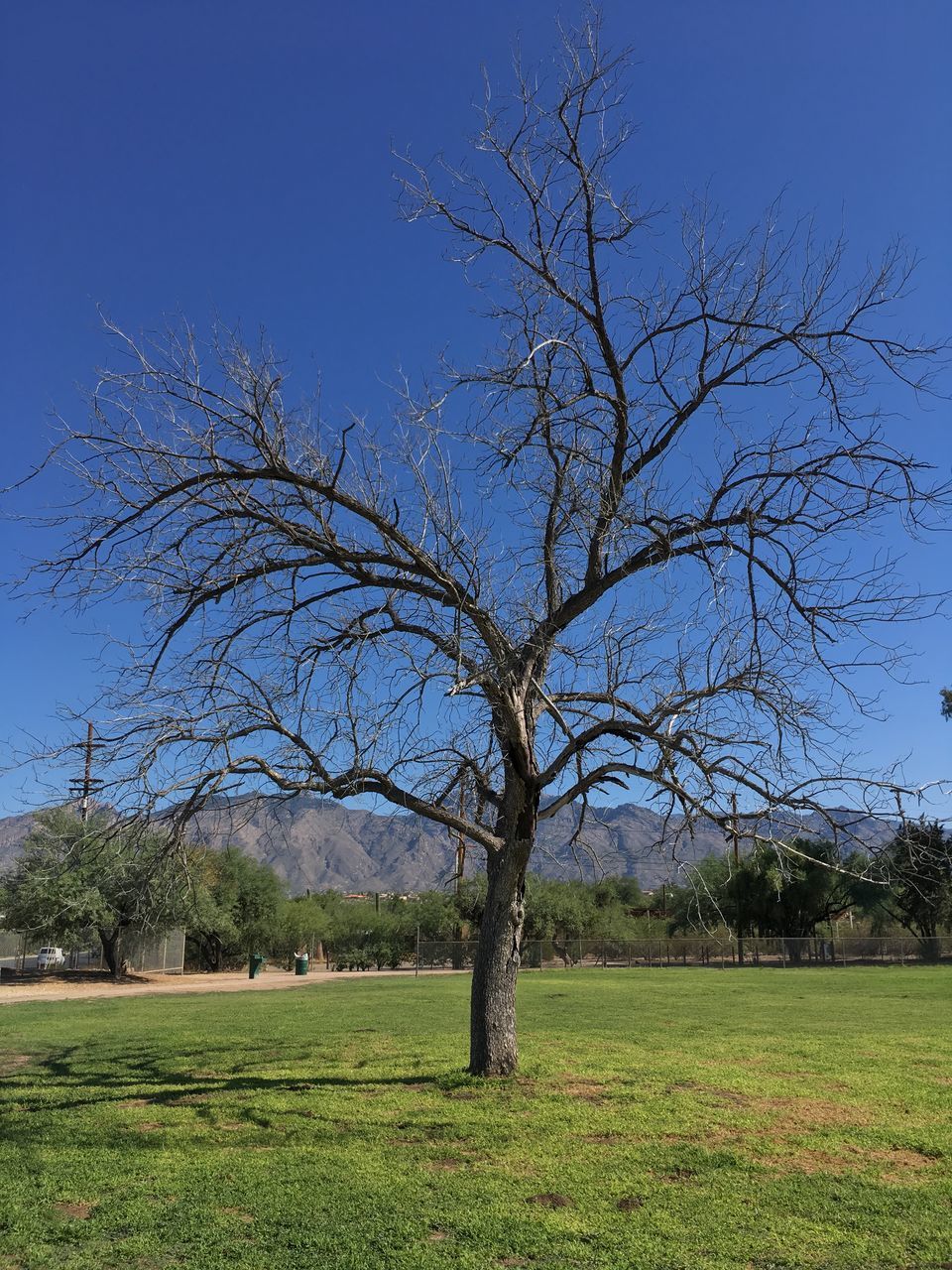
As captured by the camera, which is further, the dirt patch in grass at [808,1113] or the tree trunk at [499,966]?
the tree trunk at [499,966]

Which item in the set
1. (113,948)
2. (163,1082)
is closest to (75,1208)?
(163,1082)

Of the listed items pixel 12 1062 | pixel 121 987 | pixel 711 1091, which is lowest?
pixel 121 987

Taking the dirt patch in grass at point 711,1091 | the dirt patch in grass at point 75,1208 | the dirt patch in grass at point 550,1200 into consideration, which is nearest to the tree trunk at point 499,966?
the dirt patch in grass at point 711,1091

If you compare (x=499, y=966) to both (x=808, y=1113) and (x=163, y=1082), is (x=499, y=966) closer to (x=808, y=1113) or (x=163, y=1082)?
(x=808, y=1113)

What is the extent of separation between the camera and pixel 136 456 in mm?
9156

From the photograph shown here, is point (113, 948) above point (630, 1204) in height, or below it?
below

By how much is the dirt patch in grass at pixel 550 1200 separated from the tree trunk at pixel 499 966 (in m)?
3.88

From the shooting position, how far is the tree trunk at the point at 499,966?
10359mm

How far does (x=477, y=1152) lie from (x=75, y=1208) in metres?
2.97

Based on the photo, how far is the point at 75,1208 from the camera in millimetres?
6191

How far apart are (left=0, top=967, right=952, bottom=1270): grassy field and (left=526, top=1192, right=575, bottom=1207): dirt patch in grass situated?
1.0 inches

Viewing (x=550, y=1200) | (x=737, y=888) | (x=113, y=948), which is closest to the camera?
(x=550, y=1200)

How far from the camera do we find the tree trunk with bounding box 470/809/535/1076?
408 inches

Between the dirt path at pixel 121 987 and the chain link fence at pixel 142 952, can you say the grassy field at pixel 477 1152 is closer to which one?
the dirt path at pixel 121 987
